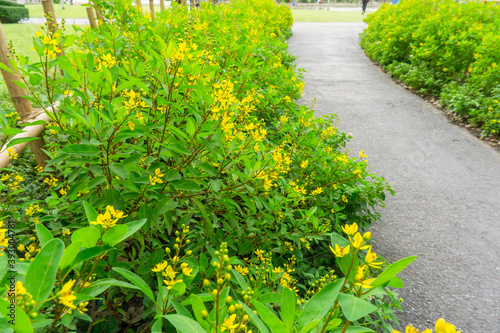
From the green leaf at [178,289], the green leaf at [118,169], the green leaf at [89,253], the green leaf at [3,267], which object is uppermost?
the green leaf at [89,253]

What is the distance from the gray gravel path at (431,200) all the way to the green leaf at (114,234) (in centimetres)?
227

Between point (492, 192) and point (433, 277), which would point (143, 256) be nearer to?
point (433, 277)

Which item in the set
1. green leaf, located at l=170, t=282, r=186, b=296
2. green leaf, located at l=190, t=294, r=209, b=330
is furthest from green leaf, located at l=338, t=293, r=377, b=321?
green leaf, located at l=170, t=282, r=186, b=296

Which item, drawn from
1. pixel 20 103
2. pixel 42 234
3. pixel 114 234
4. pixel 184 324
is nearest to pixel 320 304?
pixel 184 324

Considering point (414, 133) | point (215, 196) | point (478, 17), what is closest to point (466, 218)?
point (414, 133)

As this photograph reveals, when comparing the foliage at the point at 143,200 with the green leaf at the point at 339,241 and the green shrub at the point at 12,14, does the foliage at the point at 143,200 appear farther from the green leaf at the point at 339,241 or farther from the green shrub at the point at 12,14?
the green shrub at the point at 12,14

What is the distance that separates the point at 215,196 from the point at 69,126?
0.73m

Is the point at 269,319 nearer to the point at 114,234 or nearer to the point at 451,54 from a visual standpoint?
the point at 114,234

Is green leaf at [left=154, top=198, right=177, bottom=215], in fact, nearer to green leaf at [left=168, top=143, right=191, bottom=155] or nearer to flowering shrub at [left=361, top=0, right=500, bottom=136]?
green leaf at [left=168, top=143, right=191, bottom=155]

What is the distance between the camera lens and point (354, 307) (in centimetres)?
60

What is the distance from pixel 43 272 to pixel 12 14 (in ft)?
20.2

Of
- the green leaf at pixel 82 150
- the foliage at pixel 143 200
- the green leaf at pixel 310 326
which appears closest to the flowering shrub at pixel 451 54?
the foliage at pixel 143 200

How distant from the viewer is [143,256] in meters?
1.47

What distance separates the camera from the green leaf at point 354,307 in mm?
570
